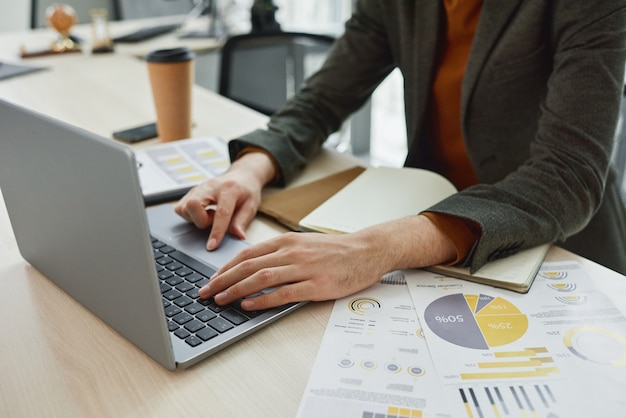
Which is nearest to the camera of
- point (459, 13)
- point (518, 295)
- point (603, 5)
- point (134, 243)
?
point (134, 243)

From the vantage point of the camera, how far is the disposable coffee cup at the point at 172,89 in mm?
1239

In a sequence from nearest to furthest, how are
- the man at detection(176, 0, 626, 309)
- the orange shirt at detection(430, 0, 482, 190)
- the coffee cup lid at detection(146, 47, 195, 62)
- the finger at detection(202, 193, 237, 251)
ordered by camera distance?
the man at detection(176, 0, 626, 309), the finger at detection(202, 193, 237, 251), the orange shirt at detection(430, 0, 482, 190), the coffee cup lid at detection(146, 47, 195, 62)

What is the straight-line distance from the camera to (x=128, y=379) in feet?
1.97

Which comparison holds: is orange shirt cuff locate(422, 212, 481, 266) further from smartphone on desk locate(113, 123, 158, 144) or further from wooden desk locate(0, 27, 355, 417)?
smartphone on desk locate(113, 123, 158, 144)

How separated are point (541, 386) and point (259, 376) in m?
0.27

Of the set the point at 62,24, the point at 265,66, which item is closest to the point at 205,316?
the point at 265,66

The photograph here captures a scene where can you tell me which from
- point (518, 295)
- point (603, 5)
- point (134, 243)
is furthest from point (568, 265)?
point (134, 243)

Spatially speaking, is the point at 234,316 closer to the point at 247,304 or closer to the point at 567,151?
the point at 247,304

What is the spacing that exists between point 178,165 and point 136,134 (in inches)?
10.4

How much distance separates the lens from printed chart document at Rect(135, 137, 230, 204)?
1.03 meters

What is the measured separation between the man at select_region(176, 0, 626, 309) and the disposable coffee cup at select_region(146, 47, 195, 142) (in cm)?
23

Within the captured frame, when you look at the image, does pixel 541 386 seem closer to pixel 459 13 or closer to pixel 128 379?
pixel 128 379

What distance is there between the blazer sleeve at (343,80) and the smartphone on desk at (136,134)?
31 cm

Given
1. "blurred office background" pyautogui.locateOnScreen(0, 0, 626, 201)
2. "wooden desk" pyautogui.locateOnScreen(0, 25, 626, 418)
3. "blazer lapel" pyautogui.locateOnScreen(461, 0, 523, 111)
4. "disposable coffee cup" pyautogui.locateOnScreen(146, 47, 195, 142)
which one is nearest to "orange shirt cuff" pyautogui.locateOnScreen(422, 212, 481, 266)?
"wooden desk" pyautogui.locateOnScreen(0, 25, 626, 418)
